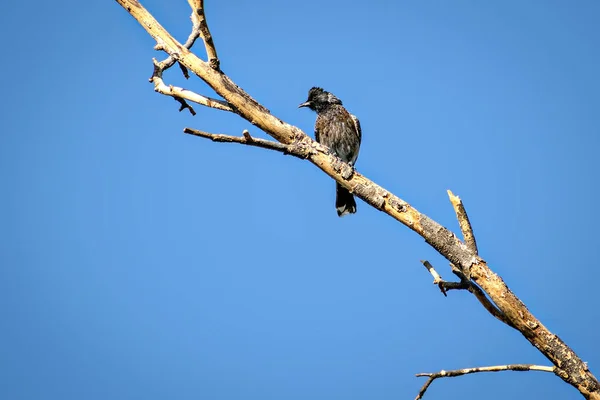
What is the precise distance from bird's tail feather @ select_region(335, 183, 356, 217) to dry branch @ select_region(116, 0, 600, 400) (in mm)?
4075

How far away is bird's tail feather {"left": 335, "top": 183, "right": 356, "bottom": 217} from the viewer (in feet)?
28.6

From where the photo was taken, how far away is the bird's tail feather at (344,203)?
8711 mm

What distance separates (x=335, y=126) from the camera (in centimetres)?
947

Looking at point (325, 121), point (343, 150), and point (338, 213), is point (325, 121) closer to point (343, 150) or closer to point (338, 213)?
point (343, 150)

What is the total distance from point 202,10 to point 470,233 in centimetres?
285

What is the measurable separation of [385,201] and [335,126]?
5291 millimetres

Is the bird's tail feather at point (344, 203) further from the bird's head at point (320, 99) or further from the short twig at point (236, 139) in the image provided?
the short twig at point (236, 139)

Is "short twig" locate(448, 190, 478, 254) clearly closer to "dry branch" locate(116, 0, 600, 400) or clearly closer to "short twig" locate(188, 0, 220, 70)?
"dry branch" locate(116, 0, 600, 400)

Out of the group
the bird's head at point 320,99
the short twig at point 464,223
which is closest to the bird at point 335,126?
the bird's head at point 320,99

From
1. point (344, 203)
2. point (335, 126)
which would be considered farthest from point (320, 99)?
point (344, 203)

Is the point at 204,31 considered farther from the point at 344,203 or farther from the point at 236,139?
the point at 344,203

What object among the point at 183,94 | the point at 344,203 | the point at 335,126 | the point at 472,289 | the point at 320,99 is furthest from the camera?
the point at 320,99

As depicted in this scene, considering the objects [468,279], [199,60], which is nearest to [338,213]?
[199,60]

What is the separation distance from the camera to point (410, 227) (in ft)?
13.8
